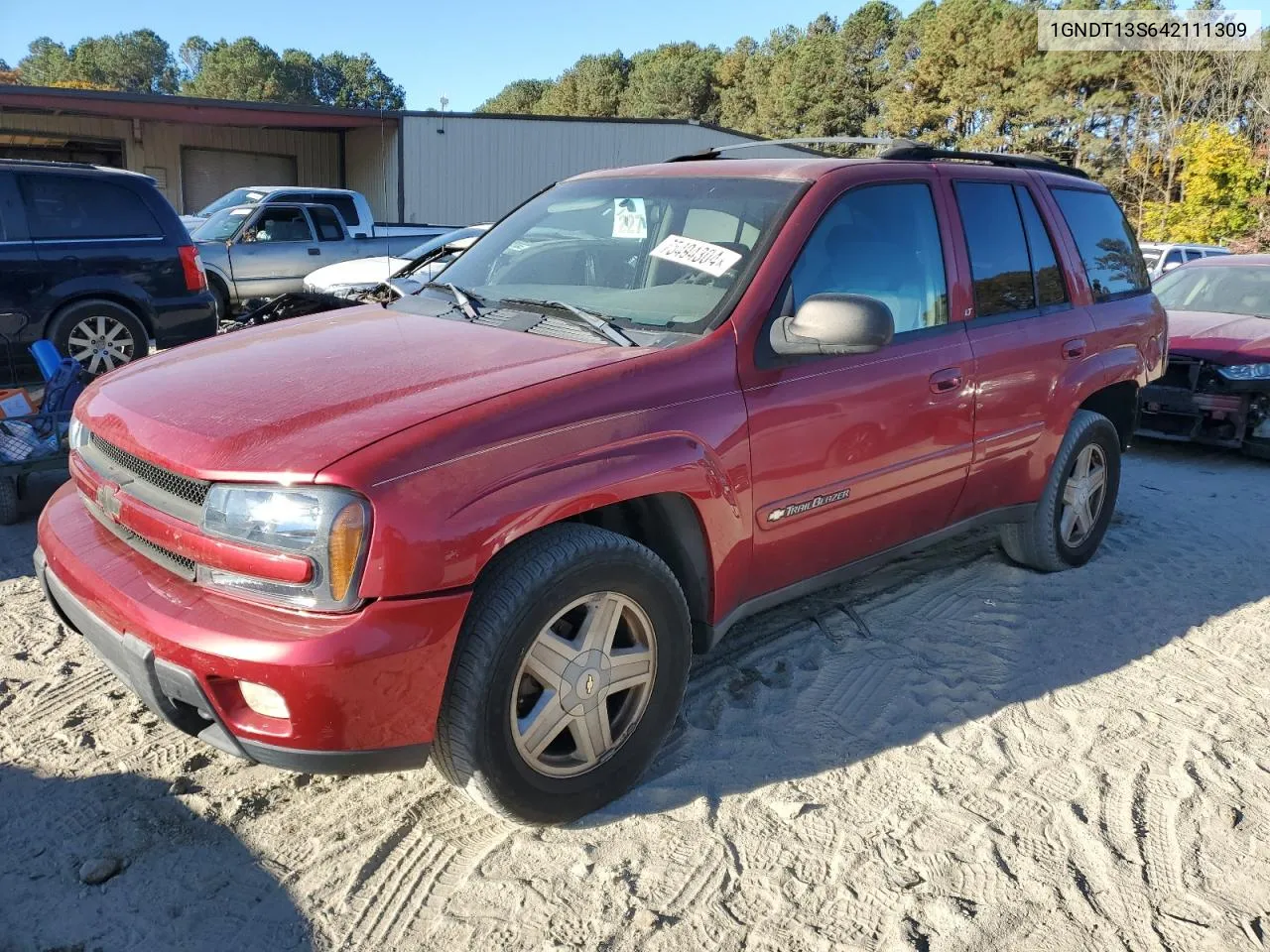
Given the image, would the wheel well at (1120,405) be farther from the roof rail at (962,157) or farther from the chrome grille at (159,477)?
the chrome grille at (159,477)

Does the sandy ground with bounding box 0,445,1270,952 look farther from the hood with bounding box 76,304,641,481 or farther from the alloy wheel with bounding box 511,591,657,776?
the hood with bounding box 76,304,641,481

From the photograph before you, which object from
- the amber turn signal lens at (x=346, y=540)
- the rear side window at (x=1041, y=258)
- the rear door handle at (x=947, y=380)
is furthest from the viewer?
the rear side window at (x=1041, y=258)

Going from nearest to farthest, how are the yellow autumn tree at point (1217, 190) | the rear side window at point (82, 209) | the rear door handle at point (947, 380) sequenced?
the rear door handle at point (947, 380), the rear side window at point (82, 209), the yellow autumn tree at point (1217, 190)

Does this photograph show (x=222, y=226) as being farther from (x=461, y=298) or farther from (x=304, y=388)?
(x=304, y=388)

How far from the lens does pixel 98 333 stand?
758cm

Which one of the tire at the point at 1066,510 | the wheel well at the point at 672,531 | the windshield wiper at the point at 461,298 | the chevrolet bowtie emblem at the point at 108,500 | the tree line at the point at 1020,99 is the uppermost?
the tree line at the point at 1020,99

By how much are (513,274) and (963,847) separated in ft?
7.99

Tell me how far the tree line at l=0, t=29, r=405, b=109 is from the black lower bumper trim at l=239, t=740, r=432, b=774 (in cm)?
8596

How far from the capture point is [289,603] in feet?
7.23

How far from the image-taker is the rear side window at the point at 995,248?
388 cm

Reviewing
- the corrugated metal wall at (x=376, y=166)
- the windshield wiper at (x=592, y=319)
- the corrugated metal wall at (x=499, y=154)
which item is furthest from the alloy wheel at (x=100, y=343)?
the corrugated metal wall at (x=499, y=154)

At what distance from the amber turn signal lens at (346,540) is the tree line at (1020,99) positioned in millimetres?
30171

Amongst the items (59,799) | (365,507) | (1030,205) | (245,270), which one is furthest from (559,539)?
(245,270)

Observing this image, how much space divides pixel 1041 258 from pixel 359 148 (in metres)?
23.8
